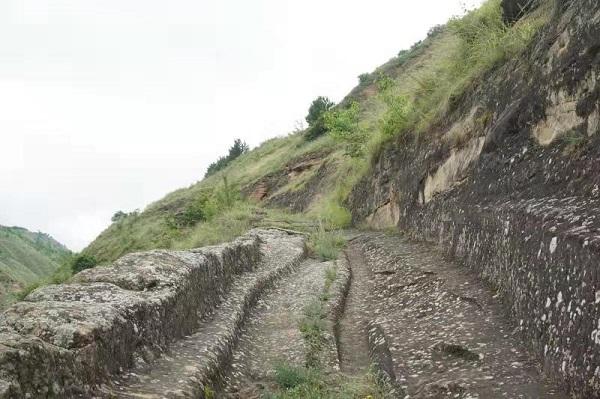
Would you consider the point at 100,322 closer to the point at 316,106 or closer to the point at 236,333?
the point at 236,333

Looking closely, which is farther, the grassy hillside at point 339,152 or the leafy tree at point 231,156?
the leafy tree at point 231,156

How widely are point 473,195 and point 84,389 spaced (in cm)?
698

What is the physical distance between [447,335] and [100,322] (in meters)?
3.77

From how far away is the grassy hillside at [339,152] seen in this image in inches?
450

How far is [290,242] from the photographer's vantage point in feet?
52.5

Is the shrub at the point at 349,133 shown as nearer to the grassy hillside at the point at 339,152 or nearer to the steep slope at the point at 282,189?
the grassy hillside at the point at 339,152

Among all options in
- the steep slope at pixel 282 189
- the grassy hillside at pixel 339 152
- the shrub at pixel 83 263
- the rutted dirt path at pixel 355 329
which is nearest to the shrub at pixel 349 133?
the grassy hillside at pixel 339 152

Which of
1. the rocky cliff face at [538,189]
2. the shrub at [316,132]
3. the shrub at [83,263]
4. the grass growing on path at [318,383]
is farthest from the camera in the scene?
the shrub at [316,132]

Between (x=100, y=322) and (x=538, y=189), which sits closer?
(x=100, y=322)

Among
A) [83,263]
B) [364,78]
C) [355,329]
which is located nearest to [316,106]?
[364,78]

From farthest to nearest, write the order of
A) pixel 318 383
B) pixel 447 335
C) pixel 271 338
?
pixel 271 338 → pixel 447 335 → pixel 318 383

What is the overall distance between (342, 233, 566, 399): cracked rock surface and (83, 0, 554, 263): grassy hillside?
4603mm

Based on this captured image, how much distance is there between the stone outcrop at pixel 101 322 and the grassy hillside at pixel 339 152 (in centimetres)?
715

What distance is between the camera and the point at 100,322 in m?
4.91
